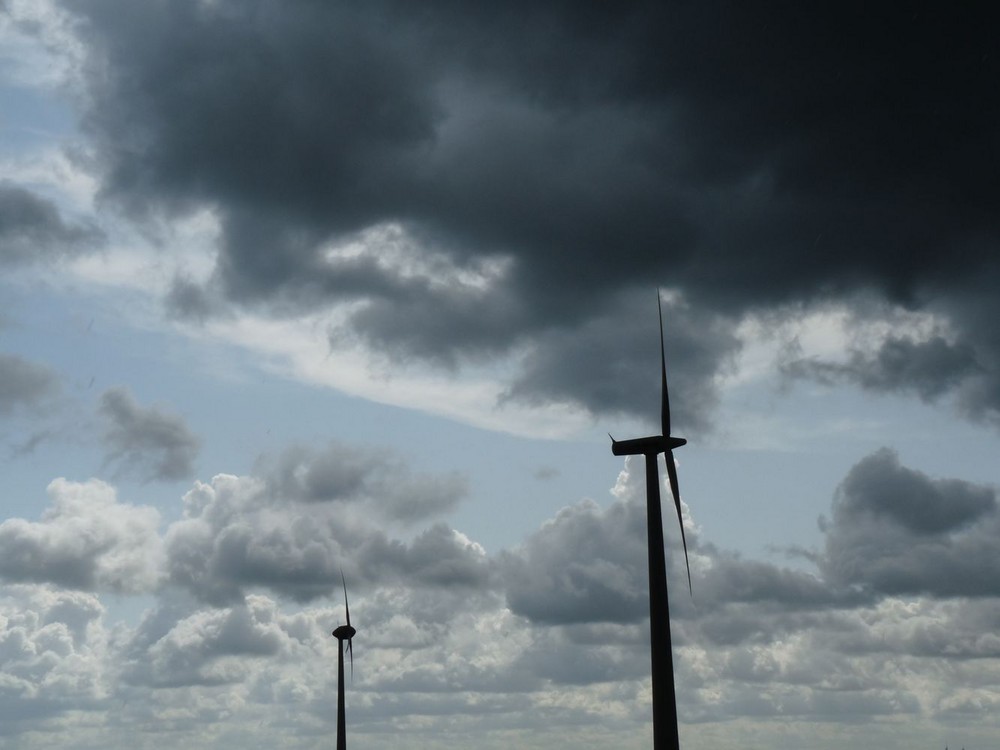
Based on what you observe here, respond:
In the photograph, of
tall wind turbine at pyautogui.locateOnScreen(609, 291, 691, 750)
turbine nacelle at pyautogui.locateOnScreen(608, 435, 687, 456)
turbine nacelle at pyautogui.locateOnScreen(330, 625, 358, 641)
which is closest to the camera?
tall wind turbine at pyautogui.locateOnScreen(609, 291, 691, 750)

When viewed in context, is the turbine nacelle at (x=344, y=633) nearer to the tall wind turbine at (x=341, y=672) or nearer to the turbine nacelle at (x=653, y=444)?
the tall wind turbine at (x=341, y=672)

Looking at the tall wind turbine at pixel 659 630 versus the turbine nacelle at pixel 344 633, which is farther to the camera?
the turbine nacelle at pixel 344 633

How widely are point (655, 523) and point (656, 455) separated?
10289 mm

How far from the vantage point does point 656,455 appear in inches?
3374

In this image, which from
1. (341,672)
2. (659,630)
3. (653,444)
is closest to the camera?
(659,630)

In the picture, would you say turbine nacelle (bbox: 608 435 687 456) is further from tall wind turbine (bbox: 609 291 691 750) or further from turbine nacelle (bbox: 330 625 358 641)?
turbine nacelle (bbox: 330 625 358 641)

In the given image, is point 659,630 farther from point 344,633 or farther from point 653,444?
point 344,633

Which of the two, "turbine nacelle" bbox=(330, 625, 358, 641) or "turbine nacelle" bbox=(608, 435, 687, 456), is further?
"turbine nacelle" bbox=(330, 625, 358, 641)

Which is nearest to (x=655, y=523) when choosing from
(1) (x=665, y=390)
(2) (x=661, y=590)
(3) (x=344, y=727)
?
(2) (x=661, y=590)

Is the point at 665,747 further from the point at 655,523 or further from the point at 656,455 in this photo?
the point at 656,455

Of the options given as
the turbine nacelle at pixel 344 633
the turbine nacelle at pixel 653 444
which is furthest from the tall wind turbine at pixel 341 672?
the turbine nacelle at pixel 653 444

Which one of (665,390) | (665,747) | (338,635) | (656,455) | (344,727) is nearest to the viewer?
(665,747)

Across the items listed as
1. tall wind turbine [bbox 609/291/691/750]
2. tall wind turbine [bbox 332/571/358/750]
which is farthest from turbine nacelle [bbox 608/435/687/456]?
tall wind turbine [bbox 332/571/358/750]

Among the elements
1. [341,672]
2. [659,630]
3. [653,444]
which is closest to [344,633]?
[341,672]
